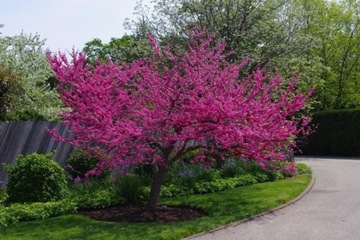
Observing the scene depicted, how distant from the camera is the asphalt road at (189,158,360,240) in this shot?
320 inches

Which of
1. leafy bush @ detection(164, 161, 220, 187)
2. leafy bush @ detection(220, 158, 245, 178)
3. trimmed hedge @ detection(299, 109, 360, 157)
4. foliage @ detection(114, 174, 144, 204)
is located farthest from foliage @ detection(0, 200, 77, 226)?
trimmed hedge @ detection(299, 109, 360, 157)

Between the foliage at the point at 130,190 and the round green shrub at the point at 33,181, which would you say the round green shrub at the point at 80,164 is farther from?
the round green shrub at the point at 33,181

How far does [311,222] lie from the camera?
9.12m

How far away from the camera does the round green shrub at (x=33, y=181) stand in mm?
10359

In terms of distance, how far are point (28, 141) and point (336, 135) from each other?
21492 mm

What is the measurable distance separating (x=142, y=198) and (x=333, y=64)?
30099 millimetres

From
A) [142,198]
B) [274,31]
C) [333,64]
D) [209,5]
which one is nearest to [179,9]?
[209,5]

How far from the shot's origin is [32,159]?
1051cm

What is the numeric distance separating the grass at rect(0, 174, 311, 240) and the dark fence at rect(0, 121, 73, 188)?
4.35 m

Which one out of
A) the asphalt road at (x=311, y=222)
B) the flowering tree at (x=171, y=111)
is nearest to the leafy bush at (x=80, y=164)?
the flowering tree at (x=171, y=111)

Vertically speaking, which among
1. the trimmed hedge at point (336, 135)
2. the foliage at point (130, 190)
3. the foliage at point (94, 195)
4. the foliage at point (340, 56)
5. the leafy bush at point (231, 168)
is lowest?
the foliage at point (94, 195)

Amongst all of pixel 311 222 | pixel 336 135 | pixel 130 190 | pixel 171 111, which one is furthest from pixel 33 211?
pixel 336 135

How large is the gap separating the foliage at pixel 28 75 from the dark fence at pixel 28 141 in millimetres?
640

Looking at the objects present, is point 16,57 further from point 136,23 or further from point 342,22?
point 342,22
